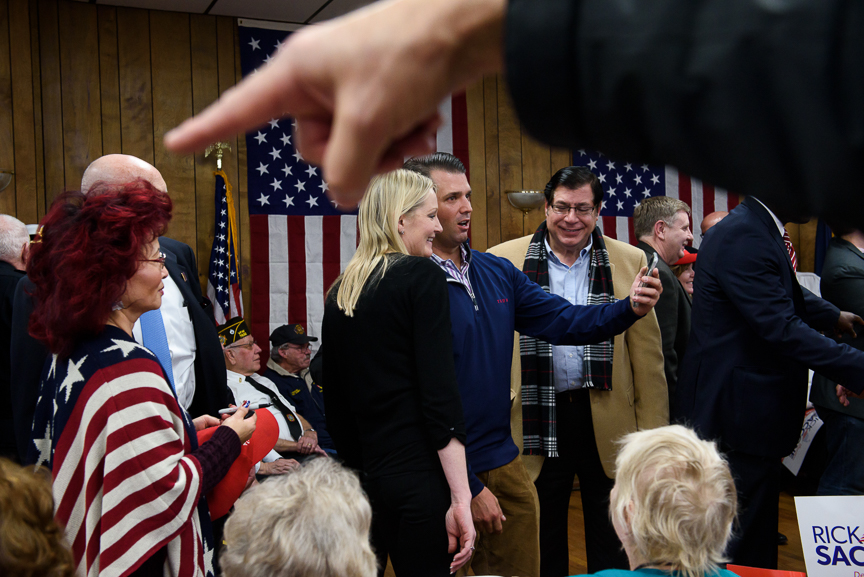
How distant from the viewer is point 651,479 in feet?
4.68

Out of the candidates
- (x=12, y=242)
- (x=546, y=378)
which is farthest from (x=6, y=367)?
(x=546, y=378)

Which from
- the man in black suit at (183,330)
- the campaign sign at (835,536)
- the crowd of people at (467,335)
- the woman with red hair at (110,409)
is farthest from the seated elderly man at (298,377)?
the campaign sign at (835,536)

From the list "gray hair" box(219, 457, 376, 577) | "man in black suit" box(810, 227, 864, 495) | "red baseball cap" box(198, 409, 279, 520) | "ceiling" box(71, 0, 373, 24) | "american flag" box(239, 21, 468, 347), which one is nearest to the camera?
"gray hair" box(219, 457, 376, 577)

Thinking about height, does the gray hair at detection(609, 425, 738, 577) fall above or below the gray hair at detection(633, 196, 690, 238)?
below

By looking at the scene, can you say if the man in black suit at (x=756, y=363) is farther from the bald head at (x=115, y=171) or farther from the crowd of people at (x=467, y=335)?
the bald head at (x=115, y=171)

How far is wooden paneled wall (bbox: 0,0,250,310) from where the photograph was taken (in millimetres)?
4965

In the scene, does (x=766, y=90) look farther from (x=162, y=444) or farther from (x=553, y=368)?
(x=553, y=368)

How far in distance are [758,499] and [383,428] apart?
5.09ft

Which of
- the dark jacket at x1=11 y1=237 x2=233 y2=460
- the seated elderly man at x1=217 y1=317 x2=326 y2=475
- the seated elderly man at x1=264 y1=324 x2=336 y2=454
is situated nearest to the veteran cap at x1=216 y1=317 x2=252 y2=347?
the seated elderly man at x1=217 y1=317 x2=326 y2=475

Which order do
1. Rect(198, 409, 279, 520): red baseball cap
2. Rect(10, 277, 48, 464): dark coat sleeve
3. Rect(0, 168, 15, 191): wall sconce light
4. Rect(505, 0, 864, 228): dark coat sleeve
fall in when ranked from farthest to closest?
Rect(0, 168, 15, 191): wall sconce light < Rect(10, 277, 48, 464): dark coat sleeve < Rect(198, 409, 279, 520): red baseball cap < Rect(505, 0, 864, 228): dark coat sleeve

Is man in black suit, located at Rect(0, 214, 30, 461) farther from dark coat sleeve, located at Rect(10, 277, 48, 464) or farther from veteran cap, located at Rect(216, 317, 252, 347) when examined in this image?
veteran cap, located at Rect(216, 317, 252, 347)

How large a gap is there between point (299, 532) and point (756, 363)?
1.98m

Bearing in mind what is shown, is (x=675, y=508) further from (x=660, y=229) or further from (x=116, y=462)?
(x=660, y=229)

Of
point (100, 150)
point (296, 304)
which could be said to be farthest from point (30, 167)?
point (296, 304)
